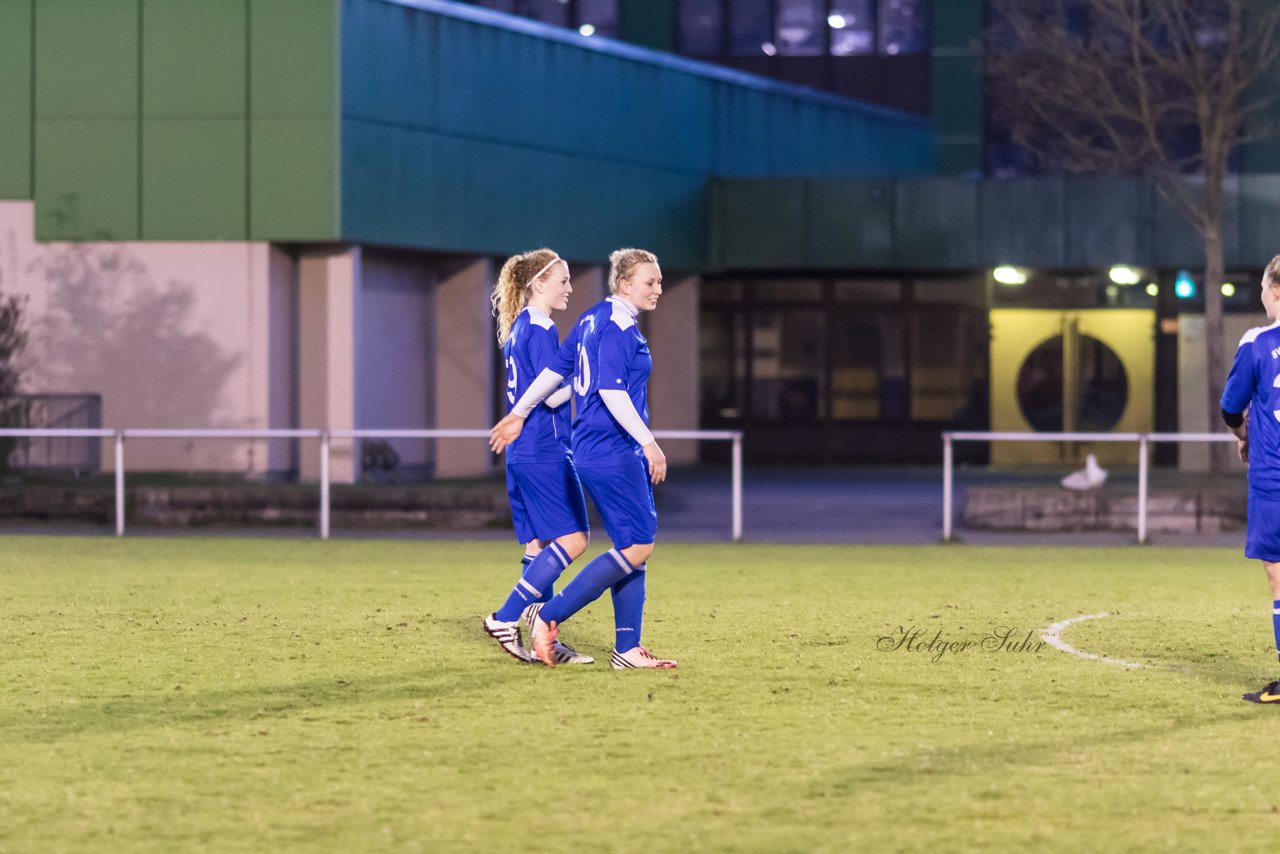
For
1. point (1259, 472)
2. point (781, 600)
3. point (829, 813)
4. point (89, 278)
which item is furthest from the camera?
point (89, 278)

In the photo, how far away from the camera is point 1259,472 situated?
940cm

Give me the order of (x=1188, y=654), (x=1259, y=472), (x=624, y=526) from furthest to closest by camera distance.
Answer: (x=1188, y=654)
(x=624, y=526)
(x=1259, y=472)

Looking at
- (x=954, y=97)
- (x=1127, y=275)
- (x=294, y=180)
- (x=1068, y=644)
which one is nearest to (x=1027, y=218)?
(x=1127, y=275)

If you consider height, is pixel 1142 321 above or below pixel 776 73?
below

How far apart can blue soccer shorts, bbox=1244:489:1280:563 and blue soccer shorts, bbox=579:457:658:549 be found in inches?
102

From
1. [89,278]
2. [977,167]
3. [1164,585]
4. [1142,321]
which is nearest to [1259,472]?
[1164,585]

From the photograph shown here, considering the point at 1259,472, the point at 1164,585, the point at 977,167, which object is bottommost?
the point at 1164,585

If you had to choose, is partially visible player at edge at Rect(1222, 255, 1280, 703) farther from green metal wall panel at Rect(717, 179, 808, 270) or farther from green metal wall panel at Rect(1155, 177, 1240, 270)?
green metal wall panel at Rect(717, 179, 808, 270)

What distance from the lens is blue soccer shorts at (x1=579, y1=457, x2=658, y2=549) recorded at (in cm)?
1004

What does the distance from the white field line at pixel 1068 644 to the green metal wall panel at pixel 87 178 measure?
15.6m

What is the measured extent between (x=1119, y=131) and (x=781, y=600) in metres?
21.8

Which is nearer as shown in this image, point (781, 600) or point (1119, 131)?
point (781, 600)

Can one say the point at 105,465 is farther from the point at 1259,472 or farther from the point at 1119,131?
the point at 1119,131

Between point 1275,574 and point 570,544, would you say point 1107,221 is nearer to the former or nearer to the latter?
point 570,544
